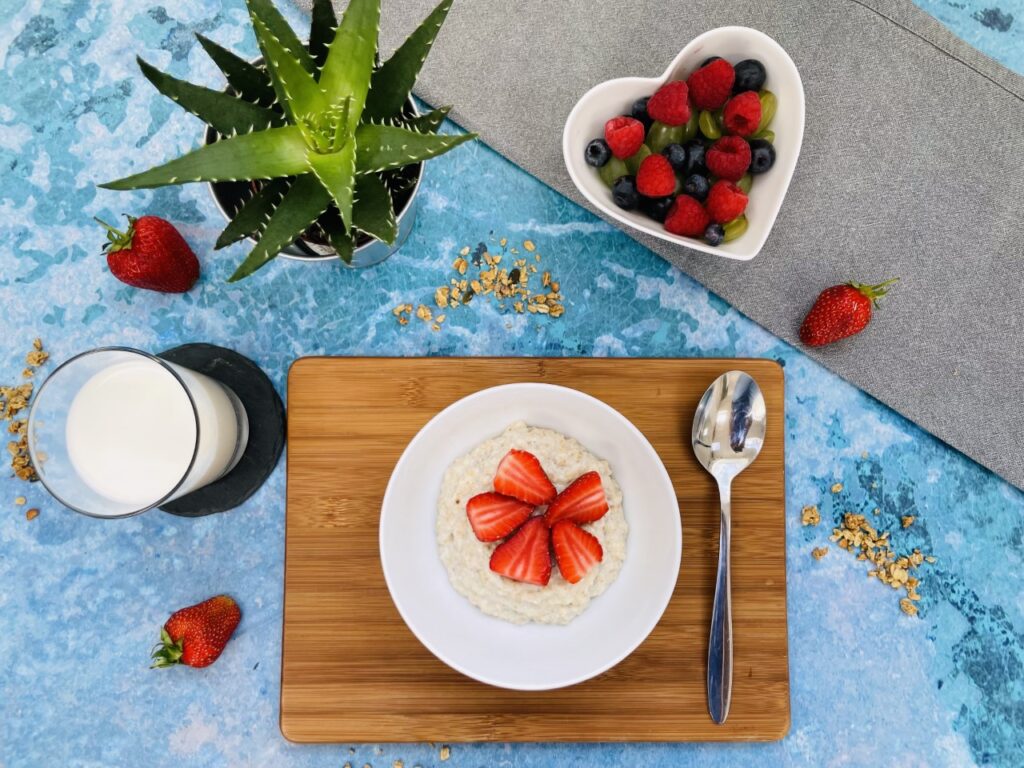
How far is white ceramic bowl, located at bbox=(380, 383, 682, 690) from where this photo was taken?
951 millimetres

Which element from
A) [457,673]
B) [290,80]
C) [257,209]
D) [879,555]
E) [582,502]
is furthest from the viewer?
[879,555]

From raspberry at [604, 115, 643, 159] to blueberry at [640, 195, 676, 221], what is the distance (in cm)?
7

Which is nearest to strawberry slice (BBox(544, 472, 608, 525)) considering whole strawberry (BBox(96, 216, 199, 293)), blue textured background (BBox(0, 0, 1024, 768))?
blue textured background (BBox(0, 0, 1024, 768))

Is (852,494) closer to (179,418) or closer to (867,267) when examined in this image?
(867,267)

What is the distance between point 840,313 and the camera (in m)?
1.12

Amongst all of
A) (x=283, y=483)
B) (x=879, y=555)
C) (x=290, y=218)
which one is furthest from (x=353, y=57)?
(x=879, y=555)

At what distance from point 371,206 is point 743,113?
0.52m

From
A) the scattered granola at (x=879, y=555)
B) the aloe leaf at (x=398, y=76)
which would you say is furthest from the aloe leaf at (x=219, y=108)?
the scattered granola at (x=879, y=555)

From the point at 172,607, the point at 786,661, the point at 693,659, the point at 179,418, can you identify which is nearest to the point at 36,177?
the point at 179,418

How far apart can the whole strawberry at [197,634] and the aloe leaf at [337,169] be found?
0.67 metres

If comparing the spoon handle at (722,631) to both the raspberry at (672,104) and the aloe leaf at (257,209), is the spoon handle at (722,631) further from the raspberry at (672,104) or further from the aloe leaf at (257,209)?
the aloe leaf at (257,209)

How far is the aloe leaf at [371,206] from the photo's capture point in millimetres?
828

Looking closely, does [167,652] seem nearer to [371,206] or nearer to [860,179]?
[371,206]

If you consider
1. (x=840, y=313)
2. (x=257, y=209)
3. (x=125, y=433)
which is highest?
(x=257, y=209)
